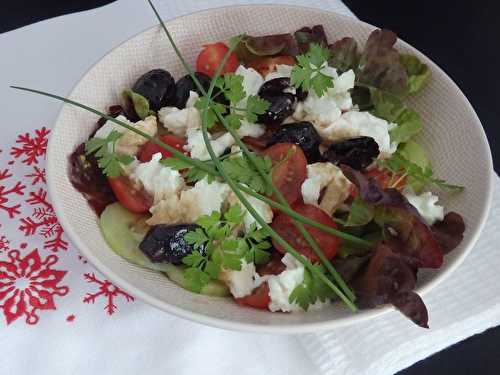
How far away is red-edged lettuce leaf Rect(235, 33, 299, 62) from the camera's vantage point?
1.51 metres

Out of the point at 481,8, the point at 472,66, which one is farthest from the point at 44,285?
the point at 481,8

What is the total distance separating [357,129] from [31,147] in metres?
0.87

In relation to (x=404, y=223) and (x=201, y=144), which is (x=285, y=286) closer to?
(x=404, y=223)

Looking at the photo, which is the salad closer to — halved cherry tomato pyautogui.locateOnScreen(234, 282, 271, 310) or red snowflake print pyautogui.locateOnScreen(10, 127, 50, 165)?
halved cherry tomato pyautogui.locateOnScreen(234, 282, 271, 310)

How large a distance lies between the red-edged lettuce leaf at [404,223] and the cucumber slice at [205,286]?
32 centimetres

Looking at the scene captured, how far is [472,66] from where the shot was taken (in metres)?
1.94

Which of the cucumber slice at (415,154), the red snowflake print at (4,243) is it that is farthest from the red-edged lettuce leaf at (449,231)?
the red snowflake print at (4,243)

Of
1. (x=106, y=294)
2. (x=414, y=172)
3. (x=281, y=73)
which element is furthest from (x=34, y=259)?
(x=414, y=172)

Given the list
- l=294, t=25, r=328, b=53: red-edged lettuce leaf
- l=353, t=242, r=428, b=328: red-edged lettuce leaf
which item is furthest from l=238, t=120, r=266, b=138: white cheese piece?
l=353, t=242, r=428, b=328: red-edged lettuce leaf

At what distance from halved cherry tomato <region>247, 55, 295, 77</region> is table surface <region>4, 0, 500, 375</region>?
0.66 metres

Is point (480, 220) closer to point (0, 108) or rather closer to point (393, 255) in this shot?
point (393, 255)

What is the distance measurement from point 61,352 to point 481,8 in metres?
1.94

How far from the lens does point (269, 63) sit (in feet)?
4.89

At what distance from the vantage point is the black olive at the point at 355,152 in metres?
1.25
